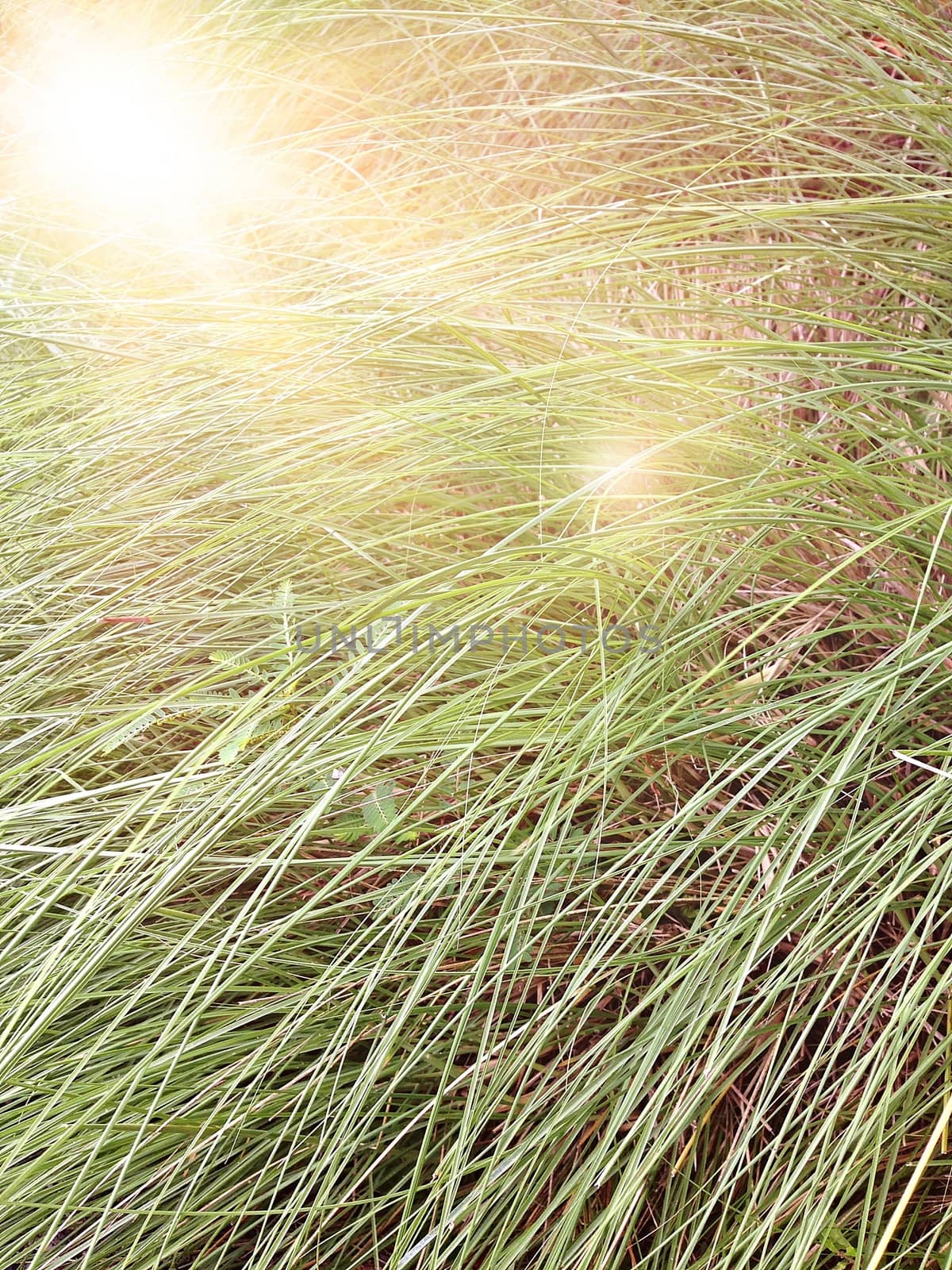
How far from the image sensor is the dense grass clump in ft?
2.73

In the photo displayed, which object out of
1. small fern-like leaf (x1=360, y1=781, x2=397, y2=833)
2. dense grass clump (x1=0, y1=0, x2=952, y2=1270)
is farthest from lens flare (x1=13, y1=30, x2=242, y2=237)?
small fern-like leaf (x1=360, y1=781, x2=397, y2=833)

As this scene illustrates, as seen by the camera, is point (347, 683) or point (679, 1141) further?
point (679, 1141)

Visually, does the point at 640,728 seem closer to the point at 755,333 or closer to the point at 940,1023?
the point at 940,1023

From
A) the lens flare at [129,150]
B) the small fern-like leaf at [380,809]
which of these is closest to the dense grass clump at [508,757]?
the small fern-like leaf at [380,809]

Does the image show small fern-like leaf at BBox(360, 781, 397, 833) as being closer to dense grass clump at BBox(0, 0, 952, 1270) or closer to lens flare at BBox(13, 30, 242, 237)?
dense grass clump at BBox(0, 0, 952, 1270)

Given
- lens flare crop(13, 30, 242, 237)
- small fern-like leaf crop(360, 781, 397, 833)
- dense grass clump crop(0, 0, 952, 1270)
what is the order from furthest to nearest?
lens flare crop(13, 30, 242, 237)
small fern-like leaf crop(360, 781, 397, 833)
dense grass clump crop(0, 0, 952, 1270)

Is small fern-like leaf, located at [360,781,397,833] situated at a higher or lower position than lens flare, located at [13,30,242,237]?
lower

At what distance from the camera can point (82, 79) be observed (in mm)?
2016

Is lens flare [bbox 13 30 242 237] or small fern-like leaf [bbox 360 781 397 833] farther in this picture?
lens flare [bbox 13 30 242 237]

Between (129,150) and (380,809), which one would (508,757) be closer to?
(380,809)

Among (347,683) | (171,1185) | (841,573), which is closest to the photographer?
(347,683)

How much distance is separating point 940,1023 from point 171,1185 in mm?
778

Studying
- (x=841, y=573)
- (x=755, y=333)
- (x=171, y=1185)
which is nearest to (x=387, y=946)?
(x=171, y=1185)

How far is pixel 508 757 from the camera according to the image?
40.6 inches
